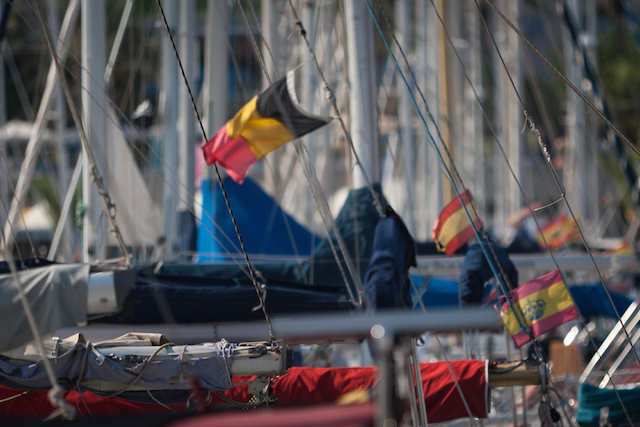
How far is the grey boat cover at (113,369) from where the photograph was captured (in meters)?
4.77

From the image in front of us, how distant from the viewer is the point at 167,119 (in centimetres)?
1348

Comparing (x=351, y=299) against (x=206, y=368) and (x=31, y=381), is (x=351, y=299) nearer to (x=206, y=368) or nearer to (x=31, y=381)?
(x=206, y=368)

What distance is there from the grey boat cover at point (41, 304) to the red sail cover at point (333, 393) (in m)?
1.65

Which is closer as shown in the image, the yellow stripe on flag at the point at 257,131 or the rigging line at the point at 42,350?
the rigging line at the point at 42,350

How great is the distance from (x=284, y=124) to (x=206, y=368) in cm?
202

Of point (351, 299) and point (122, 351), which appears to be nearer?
point (122, 351)

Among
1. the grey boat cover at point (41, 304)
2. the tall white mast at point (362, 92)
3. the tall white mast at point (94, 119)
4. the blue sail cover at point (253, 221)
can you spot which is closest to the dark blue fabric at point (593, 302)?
the blue sail cover at point (253, 221)

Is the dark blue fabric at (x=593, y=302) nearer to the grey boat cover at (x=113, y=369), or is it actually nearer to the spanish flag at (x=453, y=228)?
the spanish flag at (x=453, y=228)

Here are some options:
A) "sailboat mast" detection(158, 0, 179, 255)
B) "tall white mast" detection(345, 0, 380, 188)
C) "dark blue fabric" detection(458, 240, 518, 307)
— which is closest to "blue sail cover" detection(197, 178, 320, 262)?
"sailboat mast" detection(158, 0, 179, 255)

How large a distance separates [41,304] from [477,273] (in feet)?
11.7

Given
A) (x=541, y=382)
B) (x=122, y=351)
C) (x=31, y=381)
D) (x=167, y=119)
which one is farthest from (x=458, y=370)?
(x=167, y=119)

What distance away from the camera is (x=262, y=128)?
606 centimetres

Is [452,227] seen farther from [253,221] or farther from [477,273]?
[253,221]

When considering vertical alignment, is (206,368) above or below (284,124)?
below
